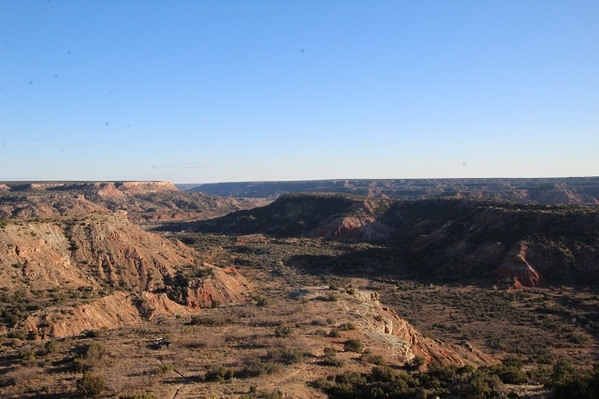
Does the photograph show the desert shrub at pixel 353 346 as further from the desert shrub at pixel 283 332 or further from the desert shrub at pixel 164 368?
the desert shrub at pixel 164 368

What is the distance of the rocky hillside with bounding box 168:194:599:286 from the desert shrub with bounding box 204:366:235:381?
4424 cm

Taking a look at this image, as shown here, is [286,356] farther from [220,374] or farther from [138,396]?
[138,396]

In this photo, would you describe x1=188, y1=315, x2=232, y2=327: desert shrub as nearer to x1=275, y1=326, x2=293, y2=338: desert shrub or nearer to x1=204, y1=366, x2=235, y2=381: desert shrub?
x1=275, y1=326, x2=293, y2=338: desert shrub

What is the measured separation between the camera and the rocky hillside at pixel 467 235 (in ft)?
171

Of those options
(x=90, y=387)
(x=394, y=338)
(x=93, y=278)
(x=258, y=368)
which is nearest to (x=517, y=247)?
(x=394, y=338)

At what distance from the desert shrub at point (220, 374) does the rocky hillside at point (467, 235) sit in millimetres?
44243

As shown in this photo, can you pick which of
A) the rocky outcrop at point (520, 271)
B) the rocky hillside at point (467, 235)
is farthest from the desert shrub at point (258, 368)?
the rocky hillside at point (467, 235)

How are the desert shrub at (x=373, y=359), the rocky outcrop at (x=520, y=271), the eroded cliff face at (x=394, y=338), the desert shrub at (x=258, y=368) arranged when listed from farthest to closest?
the rocky outcrop at (x=520, y=271) < the eroded cliff face at (x=394, y=338) < the desert shrub at (x=373, y=359) < the desert shrub at (x=258, y=368)

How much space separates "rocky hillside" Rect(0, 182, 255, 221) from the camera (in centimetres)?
10669

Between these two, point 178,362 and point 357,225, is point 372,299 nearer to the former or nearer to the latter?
point 178,362

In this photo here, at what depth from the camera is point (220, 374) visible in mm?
14695

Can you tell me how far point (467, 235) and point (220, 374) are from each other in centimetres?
5721

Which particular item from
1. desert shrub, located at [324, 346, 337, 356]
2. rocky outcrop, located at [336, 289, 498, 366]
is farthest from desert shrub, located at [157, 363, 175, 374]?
rocky outcrop, located at [336, 289, 498, 366]

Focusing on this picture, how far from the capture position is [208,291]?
40.7 m
